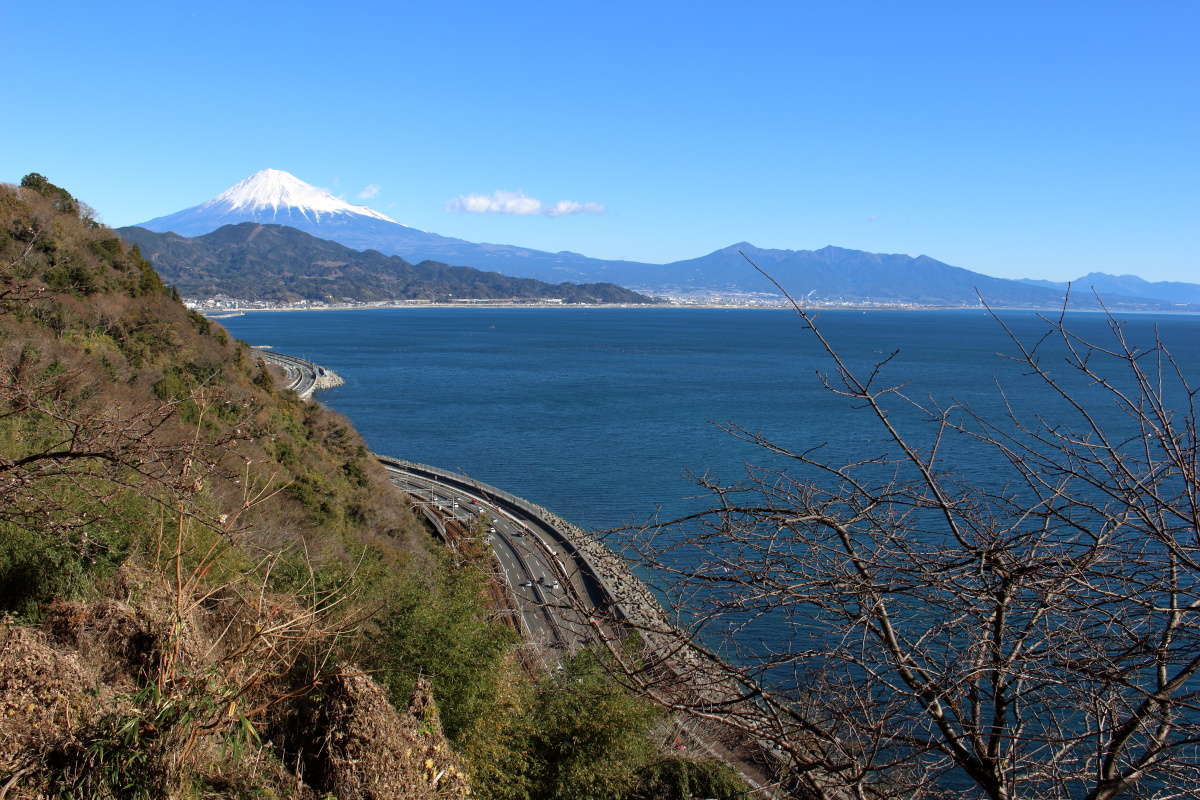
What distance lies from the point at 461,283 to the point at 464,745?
185 m

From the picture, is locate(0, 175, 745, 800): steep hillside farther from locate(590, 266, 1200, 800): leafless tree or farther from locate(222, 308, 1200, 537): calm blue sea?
locate(222, 308, 1200, 537): calm blue sea

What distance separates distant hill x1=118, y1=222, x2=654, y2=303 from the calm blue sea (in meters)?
62.0

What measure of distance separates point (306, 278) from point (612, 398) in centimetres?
14405

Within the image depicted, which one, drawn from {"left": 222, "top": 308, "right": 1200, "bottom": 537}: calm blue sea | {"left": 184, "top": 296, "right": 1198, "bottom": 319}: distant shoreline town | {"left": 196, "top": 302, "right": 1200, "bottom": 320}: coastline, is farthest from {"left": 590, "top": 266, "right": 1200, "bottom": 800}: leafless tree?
{"left": 196, "top": 302, "right": 1200, "bottom": 320}: coastline

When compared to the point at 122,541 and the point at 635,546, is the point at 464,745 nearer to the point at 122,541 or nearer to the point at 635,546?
the point at 122,541

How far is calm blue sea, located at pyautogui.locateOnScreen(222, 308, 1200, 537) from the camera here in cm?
2603

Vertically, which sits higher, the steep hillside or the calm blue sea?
the steep hillside

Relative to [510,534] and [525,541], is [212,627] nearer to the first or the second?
[525,541]

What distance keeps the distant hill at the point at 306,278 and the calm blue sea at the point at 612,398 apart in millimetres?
62047

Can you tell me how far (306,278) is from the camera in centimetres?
17138

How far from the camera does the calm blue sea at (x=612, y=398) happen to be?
26.0m

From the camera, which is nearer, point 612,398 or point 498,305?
point 612,398

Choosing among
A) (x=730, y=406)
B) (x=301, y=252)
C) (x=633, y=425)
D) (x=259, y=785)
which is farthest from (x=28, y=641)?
(x=301, y=252)

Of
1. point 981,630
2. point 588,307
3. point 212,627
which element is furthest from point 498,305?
point 981,630
